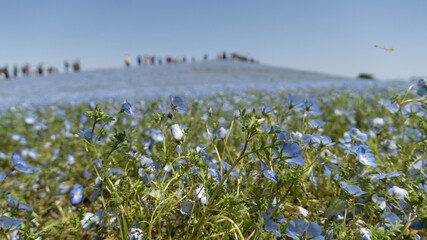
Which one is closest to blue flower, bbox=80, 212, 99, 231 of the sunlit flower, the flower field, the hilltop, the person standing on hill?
the flower field

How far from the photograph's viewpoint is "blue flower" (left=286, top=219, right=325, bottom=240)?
0.95 metres

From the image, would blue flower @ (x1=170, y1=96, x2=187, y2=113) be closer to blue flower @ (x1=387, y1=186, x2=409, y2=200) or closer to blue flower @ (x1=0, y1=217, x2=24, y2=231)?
blue flower @ (x1=0, y1=217, x2=24, y2=231)

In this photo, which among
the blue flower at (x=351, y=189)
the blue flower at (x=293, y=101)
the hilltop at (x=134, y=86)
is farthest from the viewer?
the hilltop at (x=134, y=86)

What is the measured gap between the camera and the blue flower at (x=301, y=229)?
3.11 ft

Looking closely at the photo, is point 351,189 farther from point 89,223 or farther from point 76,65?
point 76,65

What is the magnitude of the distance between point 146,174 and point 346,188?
32.2 inches

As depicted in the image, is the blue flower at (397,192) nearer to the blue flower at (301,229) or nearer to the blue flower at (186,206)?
the blue flower at (301,229)

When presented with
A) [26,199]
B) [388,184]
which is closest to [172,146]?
[388,184]

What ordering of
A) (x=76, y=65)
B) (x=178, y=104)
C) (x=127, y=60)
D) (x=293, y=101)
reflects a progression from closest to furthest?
(x=178, y=104), (x=293, y=101), (x=127, y=60), (x=76, y=65)

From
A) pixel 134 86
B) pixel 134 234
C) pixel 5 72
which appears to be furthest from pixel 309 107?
pixel 5 72

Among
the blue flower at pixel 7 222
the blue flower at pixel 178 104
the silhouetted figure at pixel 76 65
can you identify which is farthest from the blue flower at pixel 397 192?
the silhouetted figure at pixel 76 65

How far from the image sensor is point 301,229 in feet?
3.18

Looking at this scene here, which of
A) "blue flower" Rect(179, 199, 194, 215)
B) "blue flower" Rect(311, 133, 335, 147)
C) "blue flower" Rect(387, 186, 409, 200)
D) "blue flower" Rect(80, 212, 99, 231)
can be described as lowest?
"blue flower" Rect(80, 212, 99, 231)

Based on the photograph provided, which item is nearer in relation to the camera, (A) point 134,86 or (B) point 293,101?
(B) point 293,101
